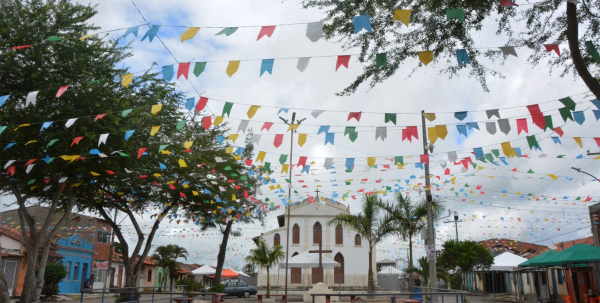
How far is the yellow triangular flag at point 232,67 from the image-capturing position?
7852mm

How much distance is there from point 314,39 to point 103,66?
9327 mm

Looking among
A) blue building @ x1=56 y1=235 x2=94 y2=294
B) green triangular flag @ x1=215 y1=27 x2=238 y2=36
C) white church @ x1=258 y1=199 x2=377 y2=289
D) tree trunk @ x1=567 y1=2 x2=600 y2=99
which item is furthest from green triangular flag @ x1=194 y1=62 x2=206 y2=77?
white church @ x1=258 y1=199 x2=377 y2=289

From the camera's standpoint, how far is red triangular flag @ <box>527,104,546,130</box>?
9.02 m

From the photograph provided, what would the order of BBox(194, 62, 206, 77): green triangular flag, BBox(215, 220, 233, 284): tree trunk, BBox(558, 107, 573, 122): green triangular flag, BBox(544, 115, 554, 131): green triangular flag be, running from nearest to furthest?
BBox(194, 62, 206, 77): green triangular flag < BBox(558, 107, 573, 122): green triangular flag < BBox(544, 115, 554, 131): green triangular flag < BBox(215, 220, 233, 284): tree trunk

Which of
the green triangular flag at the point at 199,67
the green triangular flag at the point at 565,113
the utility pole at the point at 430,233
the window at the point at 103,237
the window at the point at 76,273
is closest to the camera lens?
the green triangular flag at the point at 199,67

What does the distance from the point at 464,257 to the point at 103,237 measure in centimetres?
2863

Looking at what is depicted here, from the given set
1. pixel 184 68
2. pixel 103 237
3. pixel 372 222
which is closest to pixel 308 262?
pixel 372 222

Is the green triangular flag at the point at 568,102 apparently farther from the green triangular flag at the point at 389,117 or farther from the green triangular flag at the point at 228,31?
the green triangular flag at the point at 228,31

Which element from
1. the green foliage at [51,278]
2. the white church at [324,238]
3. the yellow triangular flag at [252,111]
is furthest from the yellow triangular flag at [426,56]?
the white church at [324,238]

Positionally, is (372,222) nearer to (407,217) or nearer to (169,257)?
(407,217)

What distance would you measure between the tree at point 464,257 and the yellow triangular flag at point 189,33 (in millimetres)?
24302

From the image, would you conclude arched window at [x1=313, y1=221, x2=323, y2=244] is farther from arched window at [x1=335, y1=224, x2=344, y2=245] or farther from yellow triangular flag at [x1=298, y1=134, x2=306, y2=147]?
yellow triangular flag at [x1=298, y1=134, x2=306, y2=147]

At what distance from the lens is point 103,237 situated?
127 ft

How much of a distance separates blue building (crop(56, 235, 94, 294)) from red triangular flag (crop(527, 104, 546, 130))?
98.3 feet
